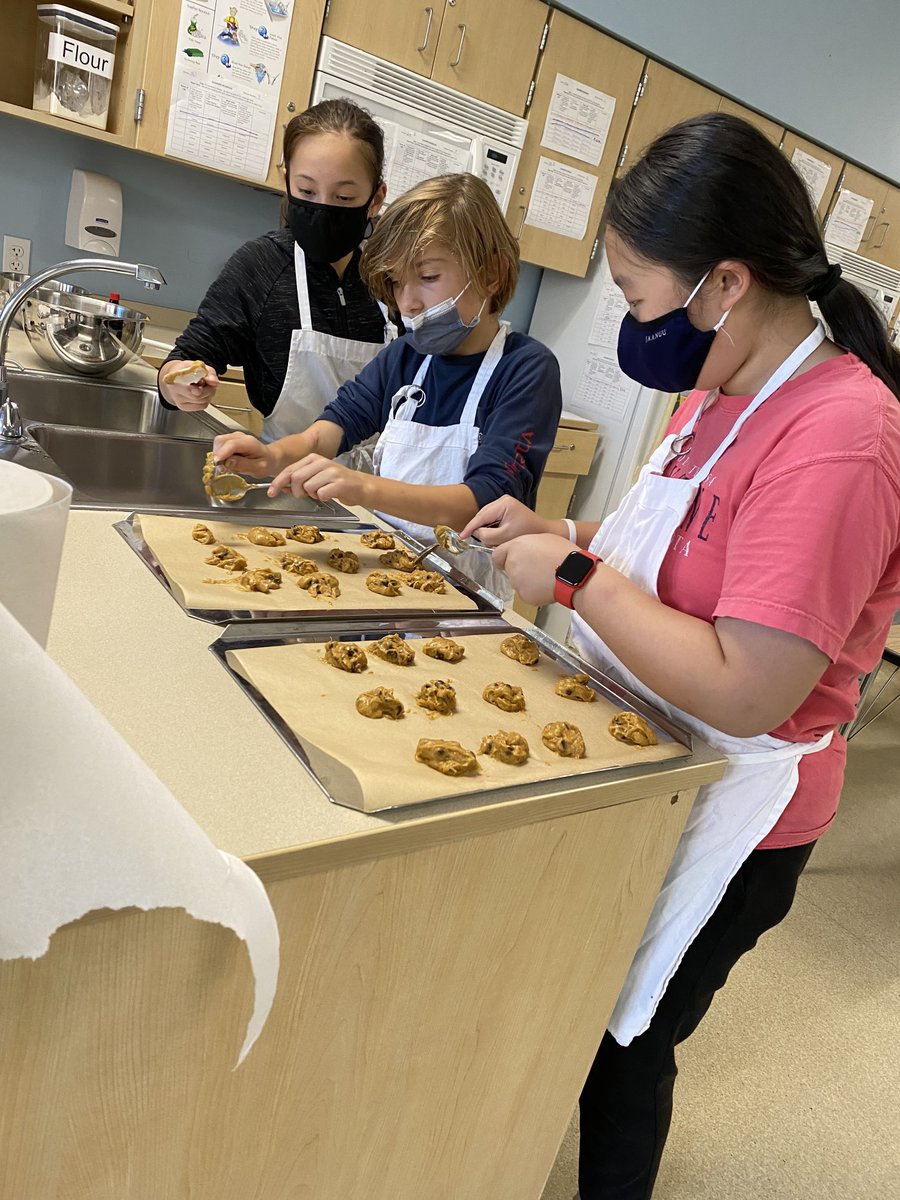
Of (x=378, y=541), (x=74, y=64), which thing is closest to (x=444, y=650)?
(x=378, y=541)

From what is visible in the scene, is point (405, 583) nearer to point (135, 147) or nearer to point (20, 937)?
point (20, 937)

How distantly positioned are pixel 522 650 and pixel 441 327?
666 millimetres

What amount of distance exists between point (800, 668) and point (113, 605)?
0.72m

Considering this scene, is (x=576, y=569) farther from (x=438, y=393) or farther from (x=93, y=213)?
(x=93, y=213)

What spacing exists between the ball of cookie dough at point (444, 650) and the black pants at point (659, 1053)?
1.43 feet

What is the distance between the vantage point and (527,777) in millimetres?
794

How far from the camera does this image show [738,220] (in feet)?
2.75

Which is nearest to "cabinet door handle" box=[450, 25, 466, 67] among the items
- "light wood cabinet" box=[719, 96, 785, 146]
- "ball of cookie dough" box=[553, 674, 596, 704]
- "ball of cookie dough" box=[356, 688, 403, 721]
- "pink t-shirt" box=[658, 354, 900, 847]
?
"light wood cabinet" box=[719, 96, 785, 146]

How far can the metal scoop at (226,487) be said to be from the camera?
4.57 feet

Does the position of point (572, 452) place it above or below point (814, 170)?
below

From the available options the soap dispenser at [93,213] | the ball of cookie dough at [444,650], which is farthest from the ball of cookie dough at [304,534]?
the soap dispenser at [93,213]

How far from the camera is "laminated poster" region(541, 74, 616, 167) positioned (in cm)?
315

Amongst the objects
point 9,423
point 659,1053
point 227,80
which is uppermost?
point 227,80

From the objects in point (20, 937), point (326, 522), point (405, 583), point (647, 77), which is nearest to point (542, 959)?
point (405, 583)
